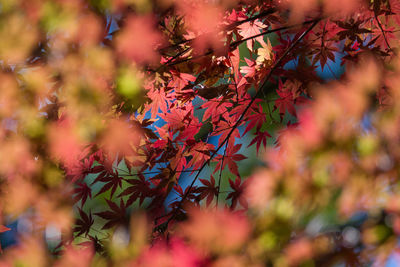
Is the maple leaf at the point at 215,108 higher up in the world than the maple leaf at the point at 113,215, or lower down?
higher up

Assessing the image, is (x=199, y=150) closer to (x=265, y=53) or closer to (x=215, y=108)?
(x=215, y=108)

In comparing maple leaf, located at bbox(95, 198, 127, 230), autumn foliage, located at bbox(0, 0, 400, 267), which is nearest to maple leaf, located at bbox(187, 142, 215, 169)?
autumn foliage, located at bbox(0, 0, 400, 267)

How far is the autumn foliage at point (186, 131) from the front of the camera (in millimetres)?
746

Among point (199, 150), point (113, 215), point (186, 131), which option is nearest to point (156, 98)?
point (186, 131)

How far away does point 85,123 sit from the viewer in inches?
40.9

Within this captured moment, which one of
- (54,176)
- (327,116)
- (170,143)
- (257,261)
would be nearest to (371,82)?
(327,116)

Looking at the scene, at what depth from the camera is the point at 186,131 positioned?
4.49ft

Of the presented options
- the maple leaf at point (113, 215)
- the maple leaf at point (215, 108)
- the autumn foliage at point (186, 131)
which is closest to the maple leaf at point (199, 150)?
the autumn foliage at point (186, 131)

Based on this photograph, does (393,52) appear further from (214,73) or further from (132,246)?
(132,246)

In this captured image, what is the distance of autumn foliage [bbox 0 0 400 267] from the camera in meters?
0.75

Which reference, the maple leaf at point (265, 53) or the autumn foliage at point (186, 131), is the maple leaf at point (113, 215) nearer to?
the autumn foliage at point (186, 131)

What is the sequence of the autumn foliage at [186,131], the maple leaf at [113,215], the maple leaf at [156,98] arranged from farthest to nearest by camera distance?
the maple leaf at [156,98] < the maple leaf at [113,215] < the autumn foliage at [186,131]

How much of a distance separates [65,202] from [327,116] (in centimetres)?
103

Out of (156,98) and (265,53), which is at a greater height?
(265,53)
